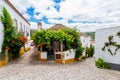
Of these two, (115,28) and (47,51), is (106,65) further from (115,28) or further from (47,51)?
(47,51)

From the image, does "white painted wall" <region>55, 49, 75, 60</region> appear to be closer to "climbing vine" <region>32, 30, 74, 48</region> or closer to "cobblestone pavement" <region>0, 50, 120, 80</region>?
"climbing vine" <region>32, 30, 74, 48</region>

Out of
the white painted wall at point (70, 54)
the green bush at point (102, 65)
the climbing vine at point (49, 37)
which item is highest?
the climbing vine at point (49, 37)

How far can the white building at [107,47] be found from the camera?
13062 mm

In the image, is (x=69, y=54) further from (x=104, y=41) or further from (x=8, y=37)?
(x=8, y=37)

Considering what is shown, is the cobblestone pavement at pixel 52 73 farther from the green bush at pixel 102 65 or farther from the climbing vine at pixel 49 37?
the climbing vine at pixel 49 37

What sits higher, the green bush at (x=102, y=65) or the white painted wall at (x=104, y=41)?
the white painted wall at (x=104, y=41)

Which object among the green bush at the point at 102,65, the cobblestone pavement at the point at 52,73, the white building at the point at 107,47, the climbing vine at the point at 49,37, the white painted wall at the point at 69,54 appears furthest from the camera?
the white painted wall at the point at 69,54

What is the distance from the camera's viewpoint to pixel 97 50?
51.3ft

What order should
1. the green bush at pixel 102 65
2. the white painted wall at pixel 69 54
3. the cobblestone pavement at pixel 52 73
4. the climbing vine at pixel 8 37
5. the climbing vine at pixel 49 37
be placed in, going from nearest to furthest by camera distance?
the cobblestone pavement at pixel 52 73, the climbing vine at pixel 8 37, the green bush at pixel 102 65, the climbing vine at pixel 49 37, the white painted wall at pixel 69 54

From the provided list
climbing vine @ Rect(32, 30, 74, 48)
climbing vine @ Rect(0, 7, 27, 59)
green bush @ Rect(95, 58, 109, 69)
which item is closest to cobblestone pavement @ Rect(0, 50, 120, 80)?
green bush @ Rect(95, 58, 109, 69)

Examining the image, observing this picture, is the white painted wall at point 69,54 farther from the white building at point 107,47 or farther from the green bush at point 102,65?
the green bush at point 102,65

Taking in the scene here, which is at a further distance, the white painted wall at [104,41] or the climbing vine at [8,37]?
the climbing vine at [8,37]

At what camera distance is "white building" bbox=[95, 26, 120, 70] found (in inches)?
514

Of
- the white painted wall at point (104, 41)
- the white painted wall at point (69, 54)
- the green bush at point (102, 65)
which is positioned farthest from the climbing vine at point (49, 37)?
the green bush at point (102, 65)
